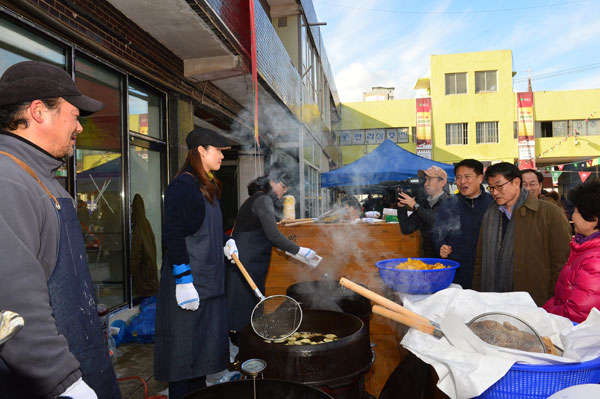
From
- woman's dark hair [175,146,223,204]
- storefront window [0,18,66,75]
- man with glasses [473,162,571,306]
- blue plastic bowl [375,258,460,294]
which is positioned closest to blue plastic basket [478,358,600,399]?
blue plastic bowl [375,258,460,294]

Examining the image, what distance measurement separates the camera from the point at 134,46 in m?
5.53

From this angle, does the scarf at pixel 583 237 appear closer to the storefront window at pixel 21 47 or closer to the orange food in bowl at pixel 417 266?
the orange food in bowl at pixel 417 266

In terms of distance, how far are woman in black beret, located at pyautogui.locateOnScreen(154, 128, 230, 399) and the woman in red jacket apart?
2.50 meters

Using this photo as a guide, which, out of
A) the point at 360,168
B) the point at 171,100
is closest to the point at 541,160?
the point at 360,168

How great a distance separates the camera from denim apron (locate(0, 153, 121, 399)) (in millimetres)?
1590

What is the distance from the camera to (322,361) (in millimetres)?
2318

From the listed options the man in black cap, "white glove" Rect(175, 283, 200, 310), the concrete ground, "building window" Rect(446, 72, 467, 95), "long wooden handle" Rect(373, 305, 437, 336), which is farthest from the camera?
"building window" Rect(446, 72, 467, 95)

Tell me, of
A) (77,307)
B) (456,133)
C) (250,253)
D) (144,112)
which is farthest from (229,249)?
(456,133)

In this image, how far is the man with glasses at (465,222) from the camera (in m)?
3.96

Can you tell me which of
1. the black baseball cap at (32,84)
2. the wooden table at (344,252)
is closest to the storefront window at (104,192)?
the wooden table at (344,252)

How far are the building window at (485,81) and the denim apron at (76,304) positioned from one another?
32575 millimetres

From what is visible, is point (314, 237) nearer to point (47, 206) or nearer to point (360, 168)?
point (47, 206)

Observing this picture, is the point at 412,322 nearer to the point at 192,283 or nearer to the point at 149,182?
the point at 192,283

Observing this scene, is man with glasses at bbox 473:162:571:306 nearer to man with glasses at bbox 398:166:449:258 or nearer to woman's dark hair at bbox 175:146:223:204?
man with glasses at bbox 398:166:449:258
